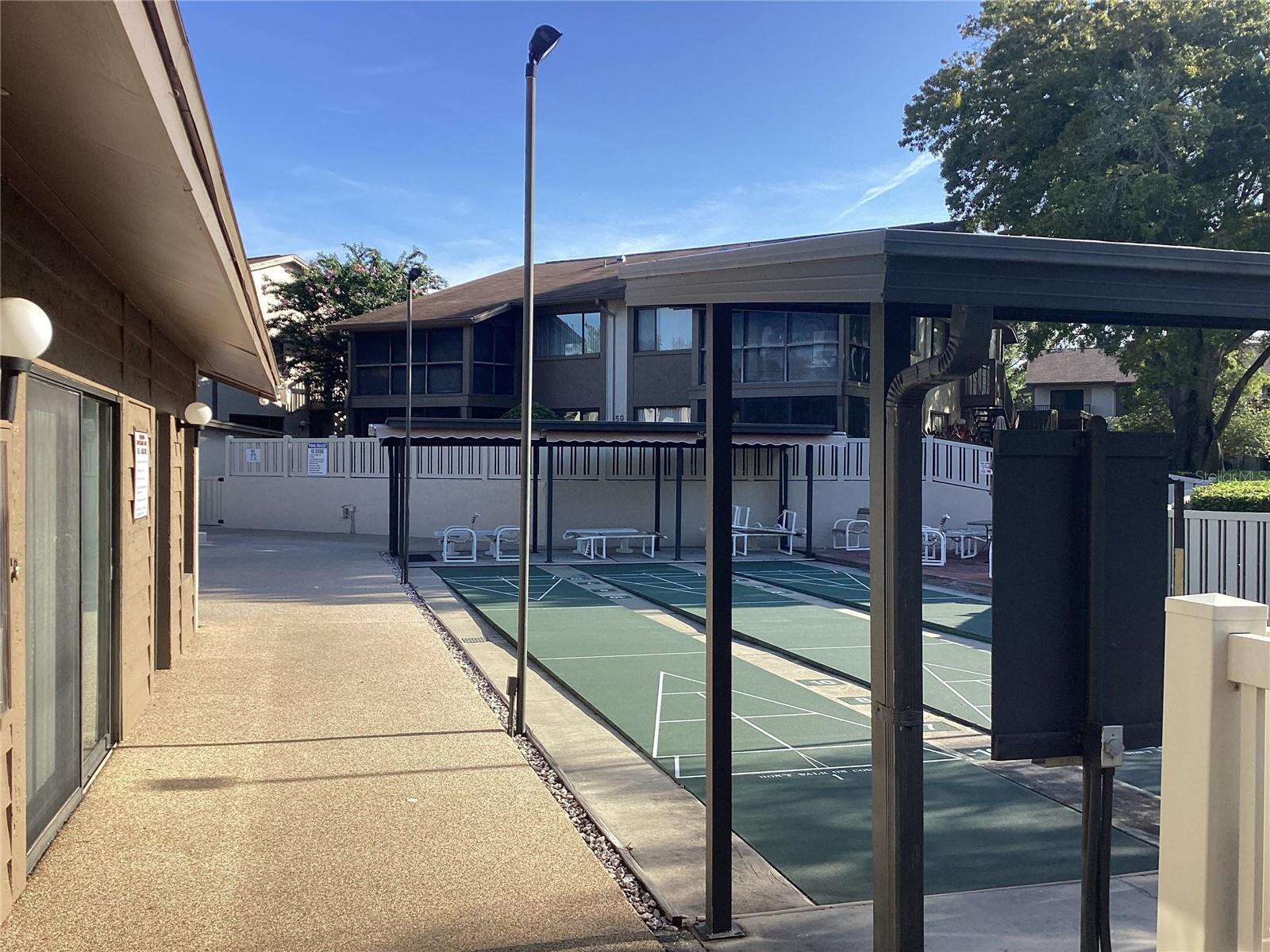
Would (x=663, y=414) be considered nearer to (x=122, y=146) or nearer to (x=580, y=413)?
(x=580, y=413)

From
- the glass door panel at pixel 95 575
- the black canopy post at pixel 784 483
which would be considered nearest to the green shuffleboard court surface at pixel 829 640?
the glass door panel at pixel 95 575

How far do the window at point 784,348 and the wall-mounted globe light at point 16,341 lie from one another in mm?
22595

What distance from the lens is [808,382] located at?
1044 inches

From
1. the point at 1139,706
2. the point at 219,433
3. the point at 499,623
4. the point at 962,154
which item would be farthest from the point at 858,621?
the point at 219,433

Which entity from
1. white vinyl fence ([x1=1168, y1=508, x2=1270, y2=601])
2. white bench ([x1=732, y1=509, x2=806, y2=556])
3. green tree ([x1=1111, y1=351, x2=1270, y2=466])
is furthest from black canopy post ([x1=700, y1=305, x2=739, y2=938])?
green tree ([x1=1111, y1=351, x2=1270, y2=466])

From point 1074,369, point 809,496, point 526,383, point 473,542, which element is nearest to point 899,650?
point 526,383

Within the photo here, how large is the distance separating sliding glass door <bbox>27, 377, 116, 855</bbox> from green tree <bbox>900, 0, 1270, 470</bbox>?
2021 cm

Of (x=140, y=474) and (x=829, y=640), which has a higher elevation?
(x=140, y=474)

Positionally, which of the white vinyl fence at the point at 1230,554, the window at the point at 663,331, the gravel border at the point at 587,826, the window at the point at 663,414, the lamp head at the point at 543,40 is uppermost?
the window at the point at 663,331

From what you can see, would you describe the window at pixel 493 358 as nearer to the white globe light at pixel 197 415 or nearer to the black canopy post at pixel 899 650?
the white globe light at pixel 197 415

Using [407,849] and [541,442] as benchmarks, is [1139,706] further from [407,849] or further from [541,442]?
[541,442]

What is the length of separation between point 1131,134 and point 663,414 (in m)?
13.3

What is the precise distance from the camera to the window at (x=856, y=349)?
26.3 m

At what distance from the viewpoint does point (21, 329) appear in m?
3.69
